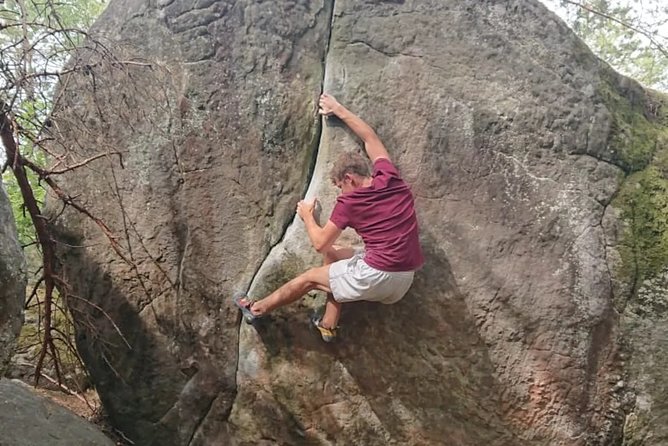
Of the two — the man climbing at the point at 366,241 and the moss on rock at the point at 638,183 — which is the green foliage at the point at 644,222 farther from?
the man climbing at the point at 366,241

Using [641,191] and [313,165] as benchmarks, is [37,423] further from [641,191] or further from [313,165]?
[641,191]

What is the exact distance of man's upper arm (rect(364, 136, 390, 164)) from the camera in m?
3.98

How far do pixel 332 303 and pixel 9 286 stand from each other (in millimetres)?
1970

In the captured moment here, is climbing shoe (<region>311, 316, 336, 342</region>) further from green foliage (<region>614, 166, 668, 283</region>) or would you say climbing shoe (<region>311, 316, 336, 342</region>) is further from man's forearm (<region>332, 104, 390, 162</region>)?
green foliage (<region>614, 166, 668, 283</region>)

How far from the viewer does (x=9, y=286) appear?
3.03 m

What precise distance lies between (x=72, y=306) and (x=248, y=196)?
1.59 meters

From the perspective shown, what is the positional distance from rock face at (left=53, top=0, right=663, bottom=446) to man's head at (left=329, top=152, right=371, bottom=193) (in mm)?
422

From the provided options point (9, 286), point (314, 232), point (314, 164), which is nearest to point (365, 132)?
point (314, 164)

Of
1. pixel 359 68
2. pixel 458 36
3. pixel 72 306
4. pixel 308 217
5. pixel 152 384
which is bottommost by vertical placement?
pixel 152 384

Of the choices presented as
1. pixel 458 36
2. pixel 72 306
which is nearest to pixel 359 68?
pixel 458 36

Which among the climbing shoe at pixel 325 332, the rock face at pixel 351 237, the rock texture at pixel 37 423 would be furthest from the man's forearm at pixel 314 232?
the rock texture at pixel 37 423

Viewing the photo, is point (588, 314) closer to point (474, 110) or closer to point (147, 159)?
point (474, 110)

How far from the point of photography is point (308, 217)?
404 centimetres

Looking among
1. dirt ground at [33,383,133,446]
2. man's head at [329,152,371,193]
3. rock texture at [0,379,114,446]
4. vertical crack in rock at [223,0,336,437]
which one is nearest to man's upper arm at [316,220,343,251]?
man's head at [329,152,371,193]
